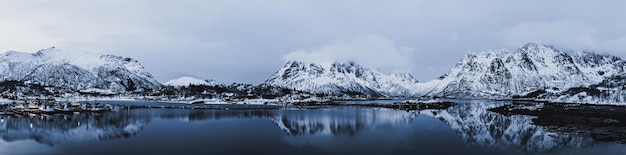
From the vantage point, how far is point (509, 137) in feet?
202

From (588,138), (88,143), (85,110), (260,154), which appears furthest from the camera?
(85,110)

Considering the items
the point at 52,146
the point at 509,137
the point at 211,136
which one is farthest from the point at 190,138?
the point at 509,137

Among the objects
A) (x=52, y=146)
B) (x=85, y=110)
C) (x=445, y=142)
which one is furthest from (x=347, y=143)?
(x=85, y=110)

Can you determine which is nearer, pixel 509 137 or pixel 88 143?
pixel 88 143

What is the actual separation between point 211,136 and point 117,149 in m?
14.8

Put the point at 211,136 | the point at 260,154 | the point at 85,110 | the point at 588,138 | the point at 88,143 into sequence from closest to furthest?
the point at 260,154 → the point at 88,143 → the point at 588,138 → the point at 211,136 → the point at 85,110

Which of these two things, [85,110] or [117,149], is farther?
[85,110]

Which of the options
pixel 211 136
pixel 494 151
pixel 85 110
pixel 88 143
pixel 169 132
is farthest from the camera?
pixel 85 110

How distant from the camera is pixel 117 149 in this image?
4753 cm

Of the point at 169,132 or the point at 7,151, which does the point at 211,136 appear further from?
the point at 7,151

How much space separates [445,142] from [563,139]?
52.8 ft

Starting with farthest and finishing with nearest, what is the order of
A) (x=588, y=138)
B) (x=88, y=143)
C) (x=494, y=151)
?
1. (x=588, y=138)
2. (x=88, y=143)
3. (x=494, y=151)

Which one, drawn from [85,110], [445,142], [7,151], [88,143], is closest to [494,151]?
[445,142]

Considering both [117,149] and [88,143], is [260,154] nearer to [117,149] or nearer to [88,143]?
[117,149]
